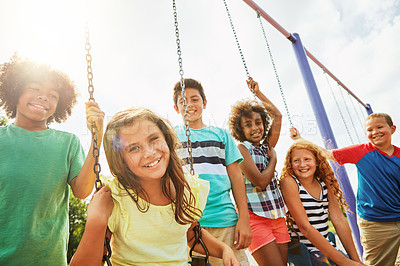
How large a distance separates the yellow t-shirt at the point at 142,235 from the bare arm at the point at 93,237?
74mm

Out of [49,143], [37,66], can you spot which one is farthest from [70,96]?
[49,143]

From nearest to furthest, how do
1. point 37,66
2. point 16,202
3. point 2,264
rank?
1. point 2,264
2. point 16,202
3. point 37,66

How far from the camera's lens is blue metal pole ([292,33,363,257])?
400 cm

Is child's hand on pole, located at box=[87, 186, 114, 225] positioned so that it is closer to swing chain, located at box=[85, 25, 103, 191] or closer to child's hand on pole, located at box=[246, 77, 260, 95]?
swing chain, located at box=[85, 25, 103, 191]

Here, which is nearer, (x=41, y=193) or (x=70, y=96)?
(x=41, y=193)

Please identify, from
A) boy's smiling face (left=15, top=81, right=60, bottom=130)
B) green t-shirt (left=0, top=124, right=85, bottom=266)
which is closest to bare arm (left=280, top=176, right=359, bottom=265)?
green t-shirt (left=0, top=124, right=85, bottom=266)

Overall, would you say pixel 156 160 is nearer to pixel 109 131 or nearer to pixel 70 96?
pixel 109 131

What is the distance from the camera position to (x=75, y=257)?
1057 millimetres

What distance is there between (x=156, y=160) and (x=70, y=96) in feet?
4.24

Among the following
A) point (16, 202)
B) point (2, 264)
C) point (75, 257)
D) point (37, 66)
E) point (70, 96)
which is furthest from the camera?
point (70, 96)

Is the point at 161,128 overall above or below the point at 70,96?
below

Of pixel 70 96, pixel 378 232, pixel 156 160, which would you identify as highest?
pixel 70 96

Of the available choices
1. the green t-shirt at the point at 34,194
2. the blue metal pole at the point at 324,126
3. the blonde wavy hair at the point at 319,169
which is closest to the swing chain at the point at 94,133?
the green t-shirt at the point at 34,194

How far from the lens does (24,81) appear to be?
1804mm
